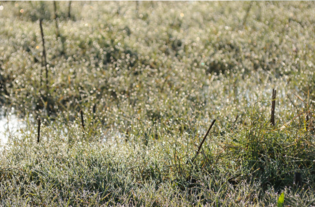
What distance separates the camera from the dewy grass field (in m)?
2.25

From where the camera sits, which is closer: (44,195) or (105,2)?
(44,195)

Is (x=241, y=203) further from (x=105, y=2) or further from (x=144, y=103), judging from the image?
(x=105, y=2)

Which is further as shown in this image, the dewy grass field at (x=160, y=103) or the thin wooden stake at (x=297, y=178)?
the dewy grass field at (x=160, y=103)

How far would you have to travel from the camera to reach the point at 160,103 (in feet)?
11.5

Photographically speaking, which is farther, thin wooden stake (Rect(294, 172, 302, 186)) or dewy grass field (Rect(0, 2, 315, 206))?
dewy grass field (Rect(0, 2, 315, 206))

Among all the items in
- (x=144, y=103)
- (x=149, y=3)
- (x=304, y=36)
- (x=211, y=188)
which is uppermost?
(x=149, y=3)

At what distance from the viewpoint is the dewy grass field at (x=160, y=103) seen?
7.39 feet

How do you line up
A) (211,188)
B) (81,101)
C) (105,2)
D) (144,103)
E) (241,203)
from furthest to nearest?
1. (105,2)
2. (81,101)
3. (144,103)
4. (211,188)
5. (241,203)

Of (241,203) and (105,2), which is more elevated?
(105,2)

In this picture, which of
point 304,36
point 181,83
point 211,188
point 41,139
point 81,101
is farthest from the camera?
point 304,36

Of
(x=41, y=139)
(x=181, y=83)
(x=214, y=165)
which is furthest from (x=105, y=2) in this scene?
(x=214, y=165)

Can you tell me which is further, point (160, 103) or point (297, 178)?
point (160, 103)

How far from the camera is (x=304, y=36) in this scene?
A: 5.36 metres

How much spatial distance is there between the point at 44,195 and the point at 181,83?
2.35 m
